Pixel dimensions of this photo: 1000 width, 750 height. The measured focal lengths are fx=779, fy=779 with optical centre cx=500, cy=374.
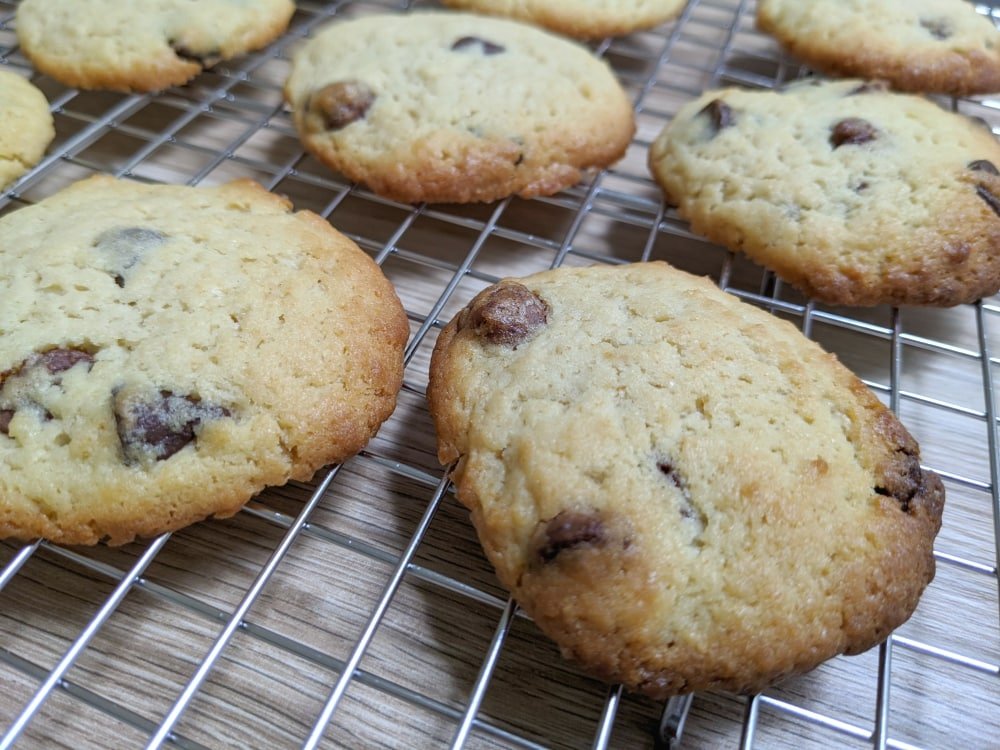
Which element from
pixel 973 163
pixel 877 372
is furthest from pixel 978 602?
pixel 973 163

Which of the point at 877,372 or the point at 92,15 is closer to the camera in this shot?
the point at 877,372

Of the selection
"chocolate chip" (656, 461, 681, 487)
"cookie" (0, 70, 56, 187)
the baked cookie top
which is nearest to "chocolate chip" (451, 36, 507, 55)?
the baked cookie top

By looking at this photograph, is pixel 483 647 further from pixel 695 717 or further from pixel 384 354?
pixel 384 354

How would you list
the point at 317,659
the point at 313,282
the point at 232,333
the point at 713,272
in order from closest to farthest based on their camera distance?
the point at 317,659 → the point at 232,333 → the point at 313,282 → the point at 713,272

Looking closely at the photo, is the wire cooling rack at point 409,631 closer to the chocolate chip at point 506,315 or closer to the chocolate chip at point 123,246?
the chocolate chip at point 506,315

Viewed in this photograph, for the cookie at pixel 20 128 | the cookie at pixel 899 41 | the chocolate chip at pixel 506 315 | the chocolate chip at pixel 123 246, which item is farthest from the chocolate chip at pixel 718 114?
the cookie at pixel 20 128

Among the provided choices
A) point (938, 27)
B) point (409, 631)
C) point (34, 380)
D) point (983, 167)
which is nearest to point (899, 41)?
point (938, 27)

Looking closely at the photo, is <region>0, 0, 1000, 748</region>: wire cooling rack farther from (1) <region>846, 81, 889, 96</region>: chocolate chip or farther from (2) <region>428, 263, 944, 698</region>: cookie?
(1) <region>846, 81, 889, 96</region>: chocolate chip
